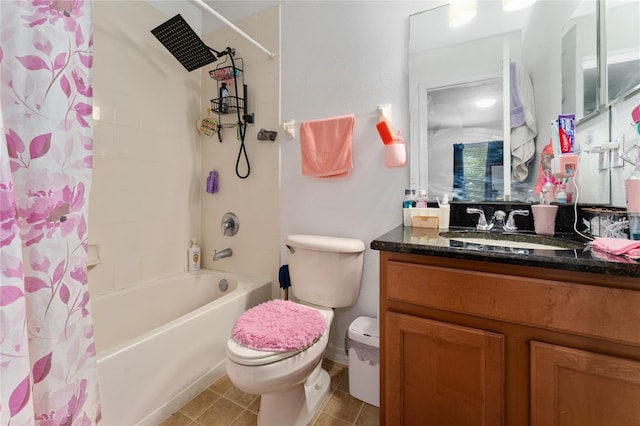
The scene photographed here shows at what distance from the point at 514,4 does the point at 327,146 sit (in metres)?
1.04

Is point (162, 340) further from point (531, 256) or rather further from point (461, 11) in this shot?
point (461, 11)

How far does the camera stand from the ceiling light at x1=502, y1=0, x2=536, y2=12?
1.18 m

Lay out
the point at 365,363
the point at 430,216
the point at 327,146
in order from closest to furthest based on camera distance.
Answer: the point at 430,216 < the point at 365,363 < the point at 327,146

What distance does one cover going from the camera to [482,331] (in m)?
0.76

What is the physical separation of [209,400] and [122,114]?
1.64m

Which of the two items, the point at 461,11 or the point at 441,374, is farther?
the point at 461,11

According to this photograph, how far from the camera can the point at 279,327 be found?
109cm

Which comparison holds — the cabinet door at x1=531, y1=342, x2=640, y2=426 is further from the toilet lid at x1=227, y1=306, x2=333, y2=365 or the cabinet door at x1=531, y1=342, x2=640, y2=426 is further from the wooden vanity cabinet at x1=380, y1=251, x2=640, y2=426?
the toilet lid at x1=227, y1=306, x2=333, y2=365

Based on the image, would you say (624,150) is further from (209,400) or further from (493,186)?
(209,400)

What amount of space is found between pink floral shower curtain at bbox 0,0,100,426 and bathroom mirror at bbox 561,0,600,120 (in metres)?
1.71

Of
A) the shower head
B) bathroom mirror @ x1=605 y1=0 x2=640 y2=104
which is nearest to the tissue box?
bathroom mirror @ x1=605 y1=0 x2=640 y2=104

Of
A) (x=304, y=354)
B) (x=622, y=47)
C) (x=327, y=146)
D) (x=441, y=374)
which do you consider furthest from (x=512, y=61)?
(x=304, y=354)

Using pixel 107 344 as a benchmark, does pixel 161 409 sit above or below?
below

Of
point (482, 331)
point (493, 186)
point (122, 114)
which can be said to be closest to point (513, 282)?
point (482, 331)
